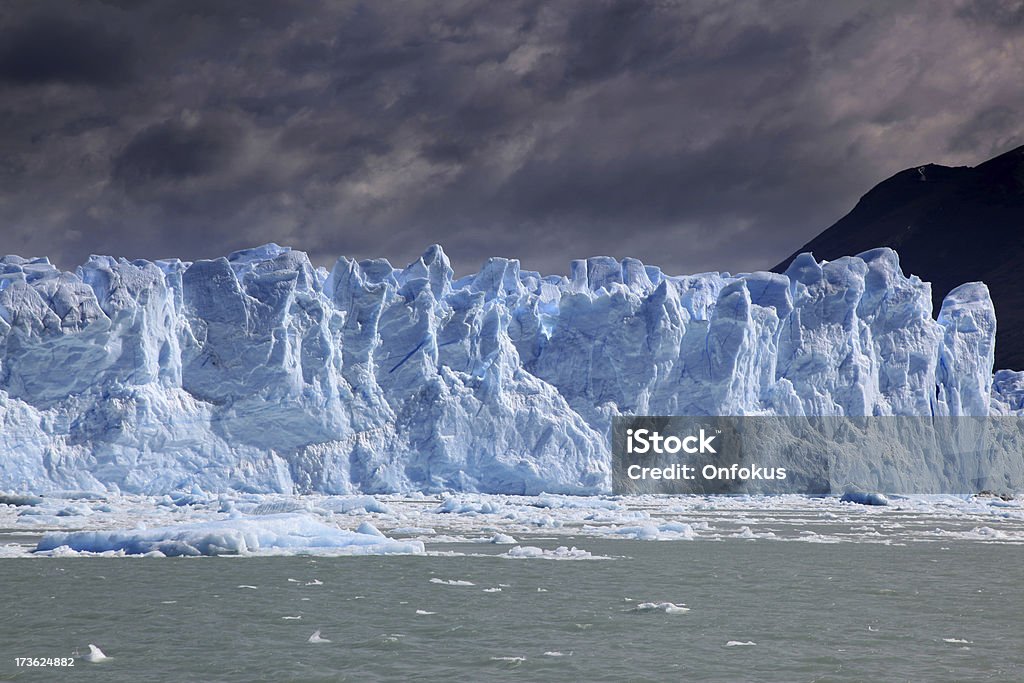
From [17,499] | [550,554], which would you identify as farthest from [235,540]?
[17,499]

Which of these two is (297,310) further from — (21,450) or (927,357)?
(927,357)

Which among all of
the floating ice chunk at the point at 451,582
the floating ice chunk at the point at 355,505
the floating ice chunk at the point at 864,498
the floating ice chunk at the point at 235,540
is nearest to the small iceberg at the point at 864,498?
the floating ice chunk at the point at 864,498

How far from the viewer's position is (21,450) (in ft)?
121

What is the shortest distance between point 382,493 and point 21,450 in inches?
509

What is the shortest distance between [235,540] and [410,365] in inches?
919

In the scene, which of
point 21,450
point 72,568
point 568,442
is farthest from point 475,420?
point 72,568

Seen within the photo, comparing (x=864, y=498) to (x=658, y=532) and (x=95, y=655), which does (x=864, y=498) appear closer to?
(x=658, y=532)

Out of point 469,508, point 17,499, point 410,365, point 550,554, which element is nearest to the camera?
point 550,554

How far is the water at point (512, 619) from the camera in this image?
35.4 ft

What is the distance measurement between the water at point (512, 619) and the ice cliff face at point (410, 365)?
19.9 m

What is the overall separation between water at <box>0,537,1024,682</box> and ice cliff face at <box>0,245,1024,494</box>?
19.9 m

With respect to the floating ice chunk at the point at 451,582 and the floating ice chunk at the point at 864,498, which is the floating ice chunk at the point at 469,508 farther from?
the floating ice chunk at the point at 864,498

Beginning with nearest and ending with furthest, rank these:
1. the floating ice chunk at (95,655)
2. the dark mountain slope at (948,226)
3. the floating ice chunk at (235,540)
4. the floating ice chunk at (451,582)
→ the floating ice chunk at (95,655), the floating ice chunk at (451,582), the floating ice chunk at (235,540), the dark mountain slope at (948,226)

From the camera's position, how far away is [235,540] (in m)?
20.6
